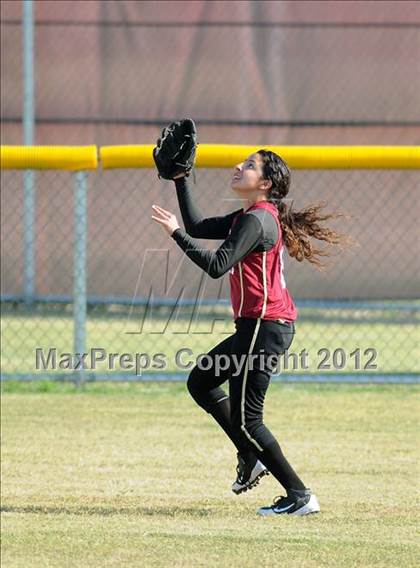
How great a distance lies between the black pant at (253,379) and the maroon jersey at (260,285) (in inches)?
1.6

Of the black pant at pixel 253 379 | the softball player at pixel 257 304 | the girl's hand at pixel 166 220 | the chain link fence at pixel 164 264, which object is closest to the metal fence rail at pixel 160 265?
the chain link fence at pixel 164 264

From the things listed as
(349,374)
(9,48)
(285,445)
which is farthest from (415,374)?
(9,48)

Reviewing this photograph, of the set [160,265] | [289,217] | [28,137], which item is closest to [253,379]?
[289,217]

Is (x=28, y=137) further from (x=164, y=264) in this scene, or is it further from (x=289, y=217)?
(x=289, y=217)

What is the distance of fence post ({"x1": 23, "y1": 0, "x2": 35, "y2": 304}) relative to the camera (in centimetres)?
1031

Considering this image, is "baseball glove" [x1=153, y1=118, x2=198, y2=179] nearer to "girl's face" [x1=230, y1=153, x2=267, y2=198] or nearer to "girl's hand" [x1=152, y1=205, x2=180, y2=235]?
"girl's face" [x1=230, y1=153, x2=267, y2=198]

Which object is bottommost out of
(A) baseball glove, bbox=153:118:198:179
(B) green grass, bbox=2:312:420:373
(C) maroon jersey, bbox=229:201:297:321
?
(B) green grass, bbox=2:312:420:373

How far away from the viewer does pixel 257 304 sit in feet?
17.0

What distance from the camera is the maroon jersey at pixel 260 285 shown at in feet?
17.0

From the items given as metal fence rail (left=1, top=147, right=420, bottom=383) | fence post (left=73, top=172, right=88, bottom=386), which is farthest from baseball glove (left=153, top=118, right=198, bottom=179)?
metal fence rail (left=1, top=147, right=420, bottom=383)

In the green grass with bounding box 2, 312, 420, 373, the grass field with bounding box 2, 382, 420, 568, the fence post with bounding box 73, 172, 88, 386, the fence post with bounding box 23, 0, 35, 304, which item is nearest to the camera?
the grass field with bounding box 2, 382, 420, 568

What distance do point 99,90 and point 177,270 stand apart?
1.86 m

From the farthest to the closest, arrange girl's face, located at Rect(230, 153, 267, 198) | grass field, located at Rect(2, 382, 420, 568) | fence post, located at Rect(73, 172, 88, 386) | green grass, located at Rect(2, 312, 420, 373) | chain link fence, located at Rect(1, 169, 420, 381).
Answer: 1. chain link fence, located at Rect(1, 169, 420, 381)
2. green grass, located at Rect(2, 312, 420, 373)
3. fence post, located at Rect(73, 172, 88, 386)
4. girl's face, located at Rect(230, 153, 267, 198)
5. grass field, located at Rect(2, 382, 420, 568)

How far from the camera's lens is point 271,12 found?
10906 mm
